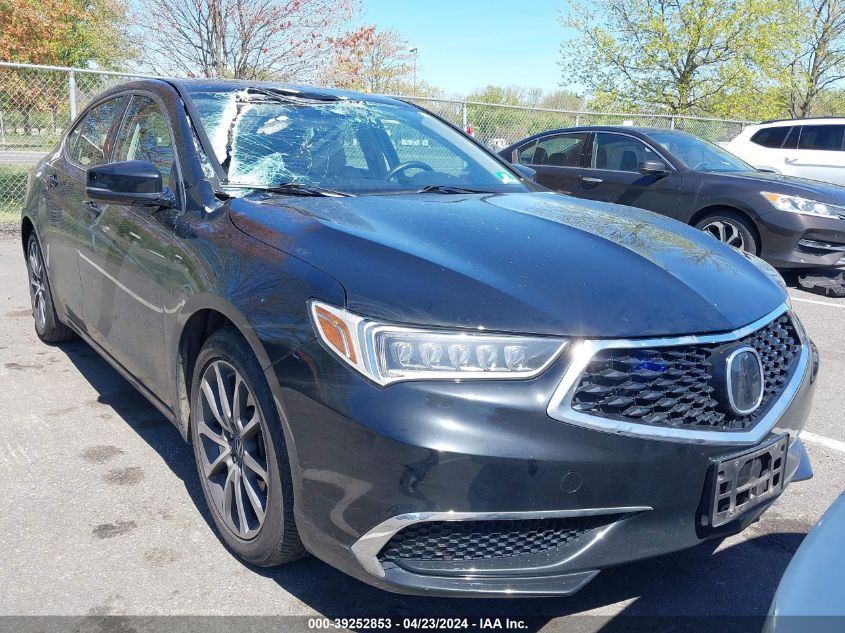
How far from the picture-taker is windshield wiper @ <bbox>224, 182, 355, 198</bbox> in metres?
2.83

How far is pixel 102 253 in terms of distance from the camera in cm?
342

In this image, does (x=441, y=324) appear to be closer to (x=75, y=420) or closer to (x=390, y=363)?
(x=390, y=363)

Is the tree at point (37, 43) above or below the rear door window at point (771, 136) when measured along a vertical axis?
above

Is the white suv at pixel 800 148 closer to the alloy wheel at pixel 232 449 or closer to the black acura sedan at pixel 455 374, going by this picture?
the black acura sedan at pixel 455 374

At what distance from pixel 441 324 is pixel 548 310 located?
0.94ft

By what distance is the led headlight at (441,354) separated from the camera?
6.15 ft

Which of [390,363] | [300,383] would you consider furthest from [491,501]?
[300,383]

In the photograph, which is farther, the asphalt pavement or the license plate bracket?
the asphalt pavement

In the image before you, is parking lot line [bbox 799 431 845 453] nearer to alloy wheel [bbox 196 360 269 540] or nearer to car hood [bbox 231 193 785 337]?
car hood [bbox 231 193 785 337]

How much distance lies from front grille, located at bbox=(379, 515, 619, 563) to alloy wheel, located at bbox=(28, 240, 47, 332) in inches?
146

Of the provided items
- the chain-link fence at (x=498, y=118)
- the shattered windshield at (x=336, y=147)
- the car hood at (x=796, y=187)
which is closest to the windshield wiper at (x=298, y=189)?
→ the shattered windshield at (x=336, y=147)

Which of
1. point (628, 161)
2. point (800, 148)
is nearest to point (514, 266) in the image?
point (628, 161)

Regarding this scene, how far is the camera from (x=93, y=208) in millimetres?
3588

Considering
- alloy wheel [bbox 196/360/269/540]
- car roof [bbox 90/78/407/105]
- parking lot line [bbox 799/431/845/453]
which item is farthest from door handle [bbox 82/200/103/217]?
parking lot line [bbox 799/431/845/453]
